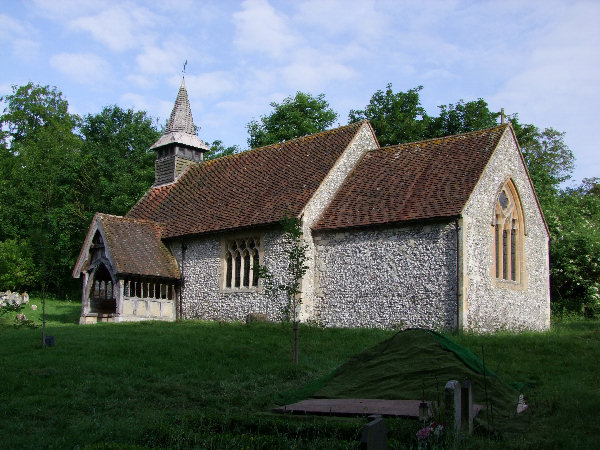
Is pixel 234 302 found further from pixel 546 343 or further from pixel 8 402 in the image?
pixel 8 402

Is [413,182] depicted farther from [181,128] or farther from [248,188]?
[181,128]

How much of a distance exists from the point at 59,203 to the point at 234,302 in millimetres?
24089

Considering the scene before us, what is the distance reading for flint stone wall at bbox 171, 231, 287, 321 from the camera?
74.0ft

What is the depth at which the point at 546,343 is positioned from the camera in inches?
648

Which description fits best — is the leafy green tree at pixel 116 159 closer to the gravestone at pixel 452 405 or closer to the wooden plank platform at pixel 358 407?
the wooden plank platform at pixel 358 407

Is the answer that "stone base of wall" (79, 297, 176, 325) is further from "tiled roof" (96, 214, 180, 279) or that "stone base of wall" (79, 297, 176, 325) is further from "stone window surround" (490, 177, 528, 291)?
"stone window surround" (490, 177, 528, 291)

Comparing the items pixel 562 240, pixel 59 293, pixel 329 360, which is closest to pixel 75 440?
pixel 329 360

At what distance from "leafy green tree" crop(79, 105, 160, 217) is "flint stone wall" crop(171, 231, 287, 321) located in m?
16.2

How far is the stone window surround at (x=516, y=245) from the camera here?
21.1 meters

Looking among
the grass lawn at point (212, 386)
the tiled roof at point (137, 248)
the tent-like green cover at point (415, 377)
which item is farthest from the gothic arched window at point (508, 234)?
the tiled roof at point (137, 248)

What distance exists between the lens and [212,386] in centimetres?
1259

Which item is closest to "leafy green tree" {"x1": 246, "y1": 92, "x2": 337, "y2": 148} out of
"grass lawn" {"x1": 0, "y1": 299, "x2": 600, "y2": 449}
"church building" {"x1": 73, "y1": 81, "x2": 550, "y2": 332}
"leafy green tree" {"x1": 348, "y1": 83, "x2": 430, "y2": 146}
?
"leafy green tree" {"x1": 348, "y1": 83, "x2": 430, "y2": 146}

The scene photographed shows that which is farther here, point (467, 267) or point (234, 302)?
point (234, 302)

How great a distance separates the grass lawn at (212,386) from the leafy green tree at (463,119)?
1808 cm
